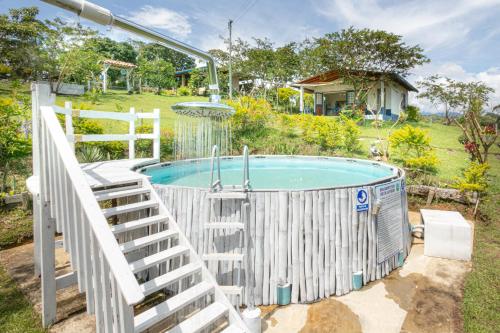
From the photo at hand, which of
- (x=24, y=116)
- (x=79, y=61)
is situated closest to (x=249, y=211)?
(x=24, y=116)

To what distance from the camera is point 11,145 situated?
6.88 meters

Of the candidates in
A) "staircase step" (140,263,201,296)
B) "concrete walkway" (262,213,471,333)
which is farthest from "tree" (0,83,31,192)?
"concrete walkway" (262,213,471,333)

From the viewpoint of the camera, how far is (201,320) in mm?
3213

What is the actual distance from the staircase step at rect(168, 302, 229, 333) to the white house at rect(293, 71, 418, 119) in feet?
74.1

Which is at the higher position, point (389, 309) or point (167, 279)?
point (167, 279)

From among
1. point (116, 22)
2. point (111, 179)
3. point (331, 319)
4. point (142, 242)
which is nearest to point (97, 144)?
point (111, 179)

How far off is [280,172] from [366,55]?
51.2ft

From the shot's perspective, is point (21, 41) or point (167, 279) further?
point (21, 41)

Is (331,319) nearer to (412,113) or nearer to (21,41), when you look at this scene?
(21,41)

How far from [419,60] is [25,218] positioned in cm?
2381

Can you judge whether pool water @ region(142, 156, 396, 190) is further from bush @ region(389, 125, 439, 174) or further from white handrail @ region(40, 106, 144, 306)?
white handrail @ region(40, 106, 144, 306)

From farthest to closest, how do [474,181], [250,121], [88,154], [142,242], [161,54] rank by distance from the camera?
[161,54], [250,121], [88,154], [474,181], [142,242]

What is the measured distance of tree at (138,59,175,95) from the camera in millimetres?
32875

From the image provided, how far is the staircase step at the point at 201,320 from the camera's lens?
3.06 metres
